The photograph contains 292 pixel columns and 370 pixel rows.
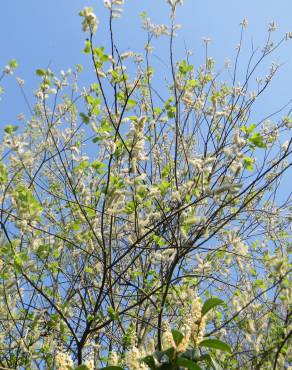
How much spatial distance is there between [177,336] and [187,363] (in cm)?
9

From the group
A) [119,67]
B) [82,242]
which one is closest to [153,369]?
[119,67]

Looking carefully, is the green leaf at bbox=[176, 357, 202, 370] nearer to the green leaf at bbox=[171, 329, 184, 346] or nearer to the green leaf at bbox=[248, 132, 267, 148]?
the green leaf at bbox=[171, 329, 184, 346]

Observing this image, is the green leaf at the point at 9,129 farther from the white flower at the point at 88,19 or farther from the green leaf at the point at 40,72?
the white flower at the point at 88,19

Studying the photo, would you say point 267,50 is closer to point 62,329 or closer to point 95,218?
point 95,218

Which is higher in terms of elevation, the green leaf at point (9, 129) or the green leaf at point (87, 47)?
the green leaf at point (87, 47)

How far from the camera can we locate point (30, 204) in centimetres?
327

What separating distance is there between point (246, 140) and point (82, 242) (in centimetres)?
176

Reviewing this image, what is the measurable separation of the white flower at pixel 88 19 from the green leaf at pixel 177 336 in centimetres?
207

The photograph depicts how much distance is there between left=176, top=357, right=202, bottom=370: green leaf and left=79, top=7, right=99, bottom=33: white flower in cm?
215

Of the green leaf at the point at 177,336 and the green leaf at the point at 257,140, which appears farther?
the green leaf at the point at 257,140

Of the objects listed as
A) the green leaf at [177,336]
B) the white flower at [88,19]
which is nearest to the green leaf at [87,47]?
the white flower at [88,19]

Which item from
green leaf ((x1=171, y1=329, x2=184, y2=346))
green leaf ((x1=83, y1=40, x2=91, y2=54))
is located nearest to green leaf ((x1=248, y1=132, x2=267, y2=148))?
green leaf ((x1=83, y1=40, x2=91, y2=54))

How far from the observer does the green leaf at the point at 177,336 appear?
5.33 feet

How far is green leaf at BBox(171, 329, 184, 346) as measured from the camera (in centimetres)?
162
